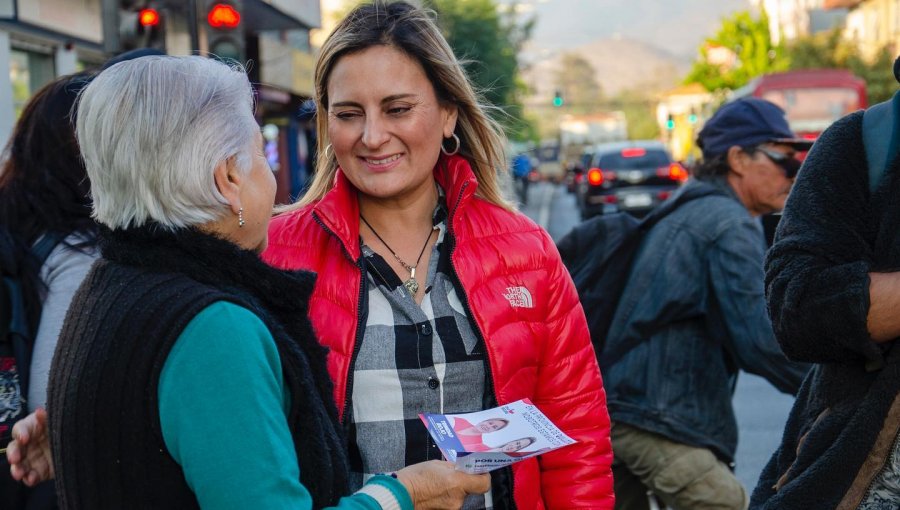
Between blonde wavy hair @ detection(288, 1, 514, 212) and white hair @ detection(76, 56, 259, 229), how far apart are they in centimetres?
90

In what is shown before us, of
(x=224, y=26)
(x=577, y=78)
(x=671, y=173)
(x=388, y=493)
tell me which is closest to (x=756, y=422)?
(x=224, y=26)

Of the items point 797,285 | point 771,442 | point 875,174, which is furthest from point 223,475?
point 771,442

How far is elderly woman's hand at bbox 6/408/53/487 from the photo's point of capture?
7.10 feet

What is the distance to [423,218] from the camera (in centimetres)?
287

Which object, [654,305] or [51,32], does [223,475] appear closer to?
[654,305]

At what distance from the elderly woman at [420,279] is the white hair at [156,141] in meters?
0.74

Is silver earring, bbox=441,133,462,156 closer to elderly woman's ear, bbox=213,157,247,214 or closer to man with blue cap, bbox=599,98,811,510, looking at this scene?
man with blue cap, bbox=599,98,811,510

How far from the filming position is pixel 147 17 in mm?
8258

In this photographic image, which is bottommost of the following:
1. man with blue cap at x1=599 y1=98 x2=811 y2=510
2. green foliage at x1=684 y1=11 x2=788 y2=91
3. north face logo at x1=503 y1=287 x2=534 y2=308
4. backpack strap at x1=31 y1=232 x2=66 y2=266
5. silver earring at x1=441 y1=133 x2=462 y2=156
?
man with blue cap at x1=599 y1=98 x2=811 y2=510

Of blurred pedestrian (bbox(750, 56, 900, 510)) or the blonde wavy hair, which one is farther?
the blonde wavy hair

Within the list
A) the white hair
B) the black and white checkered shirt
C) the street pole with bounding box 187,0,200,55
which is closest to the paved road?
the black and white checkered shirt

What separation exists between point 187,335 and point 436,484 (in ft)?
2.00

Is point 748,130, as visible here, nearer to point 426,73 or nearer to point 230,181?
point 426,73

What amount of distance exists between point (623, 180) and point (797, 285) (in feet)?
77.1
